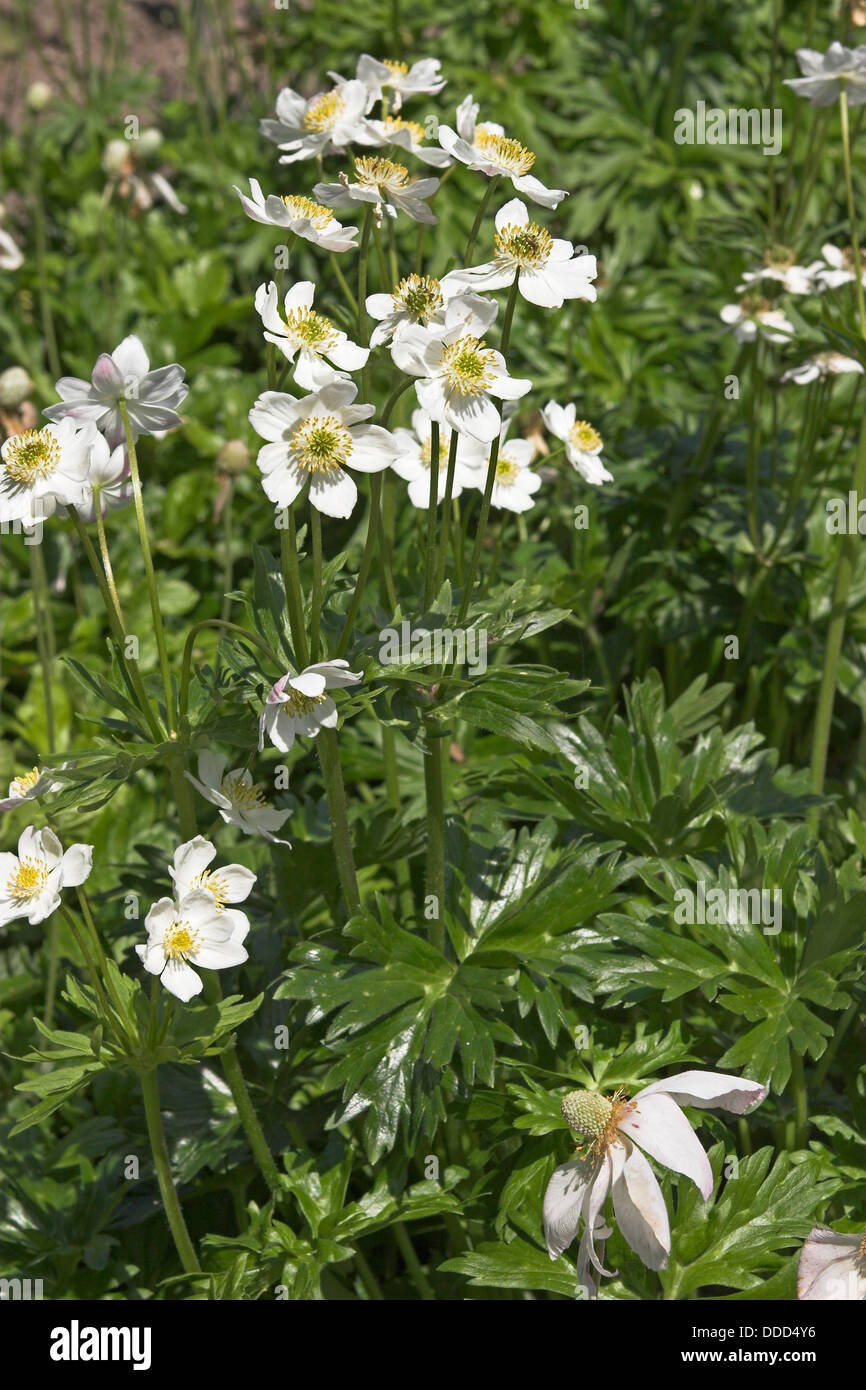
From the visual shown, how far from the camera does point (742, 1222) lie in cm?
163

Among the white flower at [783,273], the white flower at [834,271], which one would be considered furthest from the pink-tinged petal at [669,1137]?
the white flower at [783,273]

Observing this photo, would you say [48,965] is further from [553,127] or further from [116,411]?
[553,127]

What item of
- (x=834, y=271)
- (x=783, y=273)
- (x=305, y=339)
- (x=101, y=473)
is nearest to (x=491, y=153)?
(x=305, y=339)

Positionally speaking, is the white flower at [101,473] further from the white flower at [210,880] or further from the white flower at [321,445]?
the white flower at [210,880]

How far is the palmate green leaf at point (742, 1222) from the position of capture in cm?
159

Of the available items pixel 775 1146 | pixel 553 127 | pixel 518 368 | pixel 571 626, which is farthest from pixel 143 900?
pixel 553 127

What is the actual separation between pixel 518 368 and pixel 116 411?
1965 mm

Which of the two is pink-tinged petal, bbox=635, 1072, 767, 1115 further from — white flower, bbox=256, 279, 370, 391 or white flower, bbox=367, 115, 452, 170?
white flower, bbox=367, 115, 452, 170

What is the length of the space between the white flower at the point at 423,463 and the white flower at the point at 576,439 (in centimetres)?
19

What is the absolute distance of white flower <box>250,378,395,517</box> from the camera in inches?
55.2

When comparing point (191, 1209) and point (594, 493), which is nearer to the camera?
point (191, 1209)

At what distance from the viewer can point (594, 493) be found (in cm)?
284

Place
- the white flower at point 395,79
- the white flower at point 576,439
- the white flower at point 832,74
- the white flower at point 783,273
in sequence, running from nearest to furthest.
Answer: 1. the white flower at point 395,79
2. the white flower at point 576,439
3. the white flower at point 832,74
4. the white flower at point 783,273

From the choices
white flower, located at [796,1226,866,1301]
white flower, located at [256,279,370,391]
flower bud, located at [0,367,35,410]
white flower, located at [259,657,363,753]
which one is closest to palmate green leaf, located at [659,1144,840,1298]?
white flower, located at [796,1226,866,1301]
